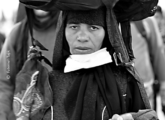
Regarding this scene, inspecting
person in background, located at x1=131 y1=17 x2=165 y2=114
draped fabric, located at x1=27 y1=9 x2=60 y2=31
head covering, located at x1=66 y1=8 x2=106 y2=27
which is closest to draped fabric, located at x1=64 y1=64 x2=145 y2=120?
head covering, located at x1=66 y1=8 x2=106 y2=27

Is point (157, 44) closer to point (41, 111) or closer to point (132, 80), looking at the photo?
point (132, 80)

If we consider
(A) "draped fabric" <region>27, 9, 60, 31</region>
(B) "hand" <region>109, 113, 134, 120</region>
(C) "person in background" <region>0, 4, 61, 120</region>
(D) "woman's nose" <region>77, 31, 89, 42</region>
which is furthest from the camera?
(A) "draped fabric" <region>27, 9, 60, 31</region>

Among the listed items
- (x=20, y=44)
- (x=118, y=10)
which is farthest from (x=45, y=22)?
(x=118, y=10)

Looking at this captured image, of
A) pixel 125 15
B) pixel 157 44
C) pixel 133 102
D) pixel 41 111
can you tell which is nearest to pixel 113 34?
pixel 125 15

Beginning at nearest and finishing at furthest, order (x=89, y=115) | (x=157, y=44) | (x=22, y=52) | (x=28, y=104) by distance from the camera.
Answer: (x=89, y=115) < (x=28, y=104) < (x=22, y=52) < (x=157, y=44)

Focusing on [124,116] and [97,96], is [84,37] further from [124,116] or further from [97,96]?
[124,116]

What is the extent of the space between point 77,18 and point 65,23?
13 centimetres

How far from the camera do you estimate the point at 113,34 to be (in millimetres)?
2551

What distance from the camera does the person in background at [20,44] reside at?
3.39m

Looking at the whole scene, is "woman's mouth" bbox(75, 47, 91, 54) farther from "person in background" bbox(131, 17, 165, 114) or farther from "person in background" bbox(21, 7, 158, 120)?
"person in background" bbox(131, 17, 165, 114)

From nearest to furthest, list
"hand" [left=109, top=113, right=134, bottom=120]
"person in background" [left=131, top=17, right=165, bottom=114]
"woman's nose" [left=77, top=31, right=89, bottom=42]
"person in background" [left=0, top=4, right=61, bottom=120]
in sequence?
1. "hand" [left=109, top=113, right=134, bottom=120]
2. "woman's nose" [left=77, top=31, right=89, bottom=42]
3. "person in background" [left=0, top=4, right=61, bottom=120]
4. "person in background" [left=131, top=17, right=165, bottom=114]

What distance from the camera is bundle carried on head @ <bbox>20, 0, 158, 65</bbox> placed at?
8.14 ft

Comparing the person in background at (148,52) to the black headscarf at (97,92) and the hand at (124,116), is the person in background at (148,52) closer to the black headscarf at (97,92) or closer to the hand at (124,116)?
the black headscarf at (97,92)

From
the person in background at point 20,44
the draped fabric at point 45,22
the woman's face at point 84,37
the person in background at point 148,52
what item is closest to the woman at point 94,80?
the woman's face at point 84,37
